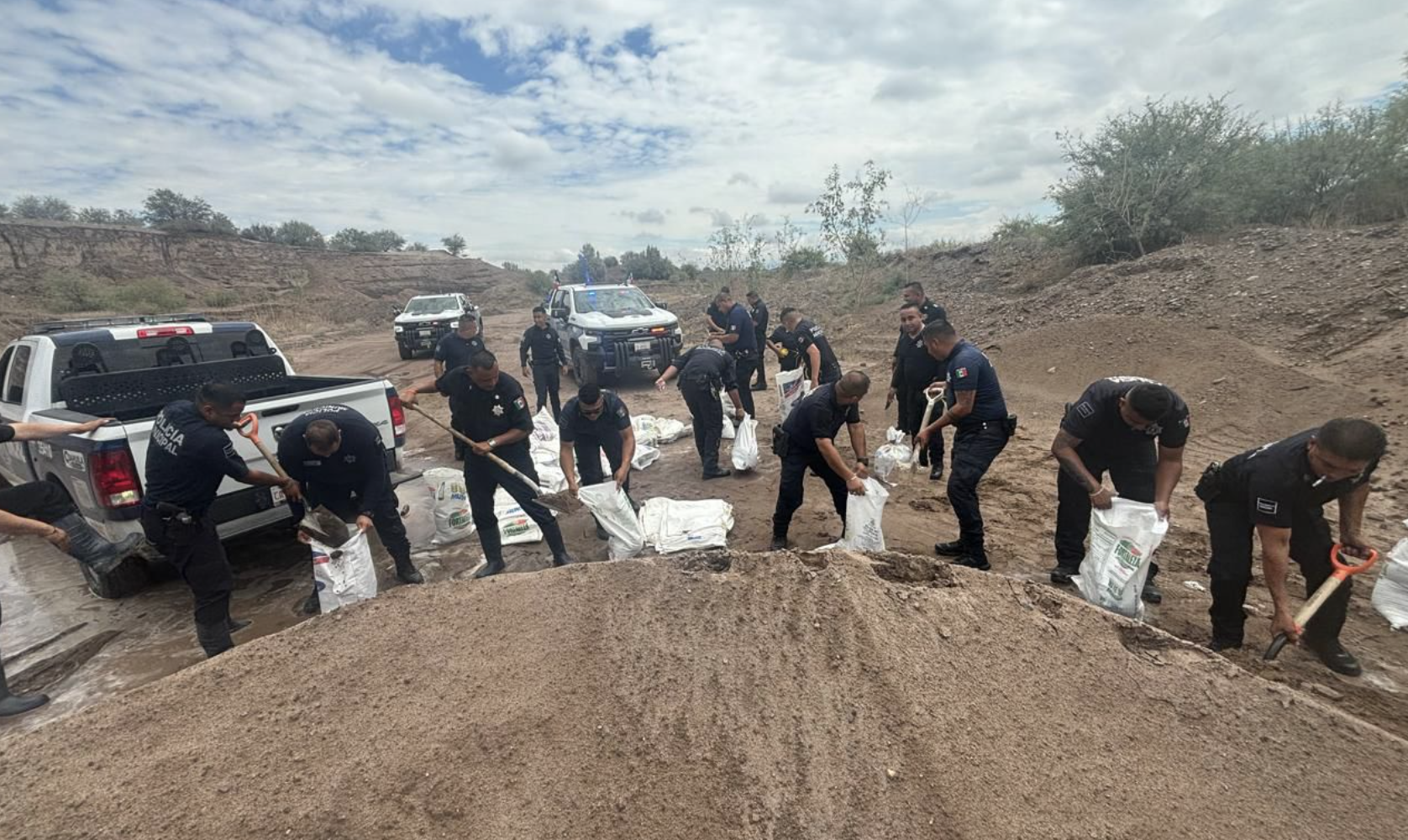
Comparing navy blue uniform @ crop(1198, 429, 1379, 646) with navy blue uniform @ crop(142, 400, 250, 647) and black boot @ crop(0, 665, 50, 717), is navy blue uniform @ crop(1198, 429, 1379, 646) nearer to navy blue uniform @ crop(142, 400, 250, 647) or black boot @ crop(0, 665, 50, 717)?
navy blue uniform @ crop(142, 400, 250, 647)

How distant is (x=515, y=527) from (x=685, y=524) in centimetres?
130

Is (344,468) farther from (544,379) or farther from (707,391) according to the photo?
(544,379)

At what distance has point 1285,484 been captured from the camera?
2.30 meters

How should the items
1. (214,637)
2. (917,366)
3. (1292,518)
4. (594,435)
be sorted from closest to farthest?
(1292,518)
(214,637)
(594,435)
(917,366)

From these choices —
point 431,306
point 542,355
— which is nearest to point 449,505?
point 542,355

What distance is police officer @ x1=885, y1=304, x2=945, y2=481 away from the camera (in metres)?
5.00

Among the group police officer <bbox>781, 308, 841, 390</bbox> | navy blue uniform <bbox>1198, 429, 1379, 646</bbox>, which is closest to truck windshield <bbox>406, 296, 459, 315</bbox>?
police officer <bbox>781, 308, 841, 390</bbox>

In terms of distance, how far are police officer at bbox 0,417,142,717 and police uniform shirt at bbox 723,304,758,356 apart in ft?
18.1

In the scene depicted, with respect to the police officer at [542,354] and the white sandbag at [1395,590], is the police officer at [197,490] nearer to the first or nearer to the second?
the police officer at [542,354]

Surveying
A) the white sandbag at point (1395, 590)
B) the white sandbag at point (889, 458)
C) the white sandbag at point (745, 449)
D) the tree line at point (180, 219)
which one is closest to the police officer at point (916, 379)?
the white sandbag at point (889, 458)

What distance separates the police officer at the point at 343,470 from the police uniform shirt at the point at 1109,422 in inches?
149

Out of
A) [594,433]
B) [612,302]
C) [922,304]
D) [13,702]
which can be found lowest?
[13,702]

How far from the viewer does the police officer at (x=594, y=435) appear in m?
3.91

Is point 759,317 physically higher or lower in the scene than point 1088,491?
higher
